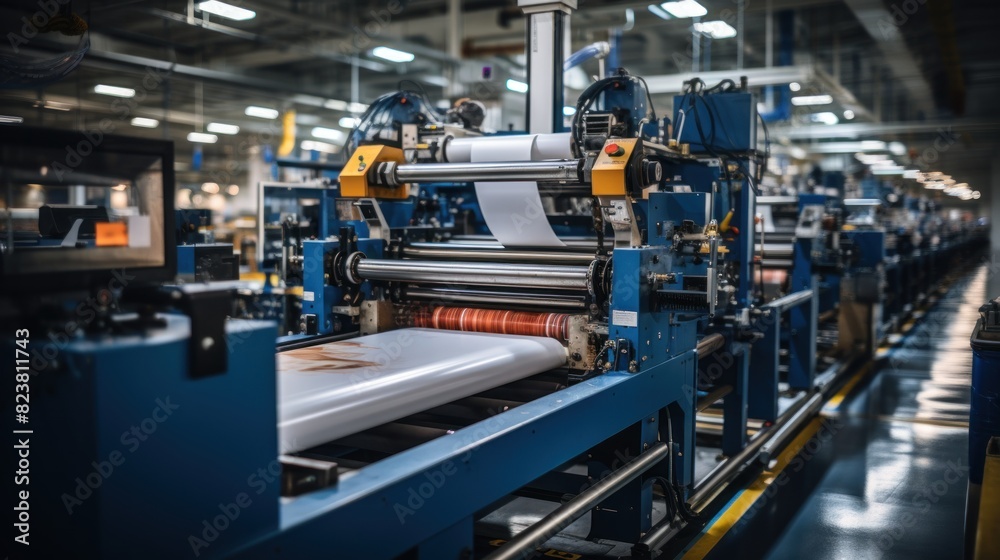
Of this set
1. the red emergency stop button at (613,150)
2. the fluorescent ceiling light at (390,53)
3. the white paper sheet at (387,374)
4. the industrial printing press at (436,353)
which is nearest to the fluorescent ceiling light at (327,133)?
the fluorescent ceiling light at (390,53)

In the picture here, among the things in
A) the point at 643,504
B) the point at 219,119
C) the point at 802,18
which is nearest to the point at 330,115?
the point at 219,119

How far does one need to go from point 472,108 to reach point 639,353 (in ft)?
10.5

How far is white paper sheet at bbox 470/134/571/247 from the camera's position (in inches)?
150

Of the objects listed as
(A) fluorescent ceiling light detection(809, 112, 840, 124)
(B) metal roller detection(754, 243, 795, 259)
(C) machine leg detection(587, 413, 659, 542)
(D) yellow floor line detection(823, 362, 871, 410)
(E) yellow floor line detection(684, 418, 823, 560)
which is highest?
(A) fluorescent ceiling light detection(809, 112, 840, 124)

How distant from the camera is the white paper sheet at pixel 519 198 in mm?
3799

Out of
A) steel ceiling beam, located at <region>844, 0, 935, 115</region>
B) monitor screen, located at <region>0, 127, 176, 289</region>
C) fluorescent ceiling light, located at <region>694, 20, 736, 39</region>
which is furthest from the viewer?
steel ceiling beam, located at <region>844, 0, 935, 115</region>

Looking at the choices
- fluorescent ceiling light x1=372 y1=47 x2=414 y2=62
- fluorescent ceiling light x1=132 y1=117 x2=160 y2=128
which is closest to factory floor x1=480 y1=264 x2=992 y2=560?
fluorescent ceiling light x1=372 y1=47 x2=414 y2=62

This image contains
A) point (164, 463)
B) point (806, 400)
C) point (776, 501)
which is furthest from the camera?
point (806, 400)

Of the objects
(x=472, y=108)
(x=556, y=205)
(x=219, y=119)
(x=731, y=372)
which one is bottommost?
(x=731, y=372)

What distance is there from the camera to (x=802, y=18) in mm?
12172

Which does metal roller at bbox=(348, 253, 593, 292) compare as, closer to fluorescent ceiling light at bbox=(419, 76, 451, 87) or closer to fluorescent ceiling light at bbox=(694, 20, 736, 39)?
fluorescent ceiling light at bbox=(694, 20, 736, 39)

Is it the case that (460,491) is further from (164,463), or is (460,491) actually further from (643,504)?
(643,504)

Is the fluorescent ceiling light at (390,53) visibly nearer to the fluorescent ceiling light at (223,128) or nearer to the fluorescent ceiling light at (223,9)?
the fluorescent ceiling light at (223,9)

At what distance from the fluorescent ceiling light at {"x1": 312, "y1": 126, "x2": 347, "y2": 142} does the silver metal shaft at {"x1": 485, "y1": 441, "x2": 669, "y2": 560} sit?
17712 millimetres
